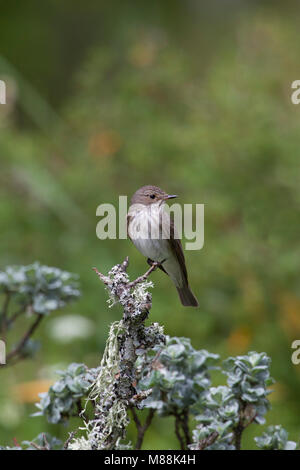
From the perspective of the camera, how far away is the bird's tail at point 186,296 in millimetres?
2275

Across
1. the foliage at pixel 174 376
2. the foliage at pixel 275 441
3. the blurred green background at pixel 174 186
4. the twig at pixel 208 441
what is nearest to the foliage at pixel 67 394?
the foliage at pixel 174 376

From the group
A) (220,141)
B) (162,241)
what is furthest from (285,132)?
(162,241)

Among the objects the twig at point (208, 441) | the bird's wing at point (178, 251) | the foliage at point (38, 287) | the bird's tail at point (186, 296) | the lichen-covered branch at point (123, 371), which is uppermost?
the bird's wing at point (178, 251)

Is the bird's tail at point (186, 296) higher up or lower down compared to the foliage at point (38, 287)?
higher up

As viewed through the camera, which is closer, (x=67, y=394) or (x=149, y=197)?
(x=67, y=394)

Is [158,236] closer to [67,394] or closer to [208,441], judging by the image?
[67,394]

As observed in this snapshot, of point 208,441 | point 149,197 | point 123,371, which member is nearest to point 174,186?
point 149,197

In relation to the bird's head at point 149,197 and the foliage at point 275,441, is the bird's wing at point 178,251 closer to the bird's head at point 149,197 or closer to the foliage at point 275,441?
the bird's head at point 149,197

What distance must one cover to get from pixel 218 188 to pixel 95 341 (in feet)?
3.47

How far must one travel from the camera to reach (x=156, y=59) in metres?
4.15

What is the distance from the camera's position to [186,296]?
2295 mm

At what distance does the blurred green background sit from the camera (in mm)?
3275

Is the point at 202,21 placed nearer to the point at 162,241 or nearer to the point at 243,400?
the point at 162,241

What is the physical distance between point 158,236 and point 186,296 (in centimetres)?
23
